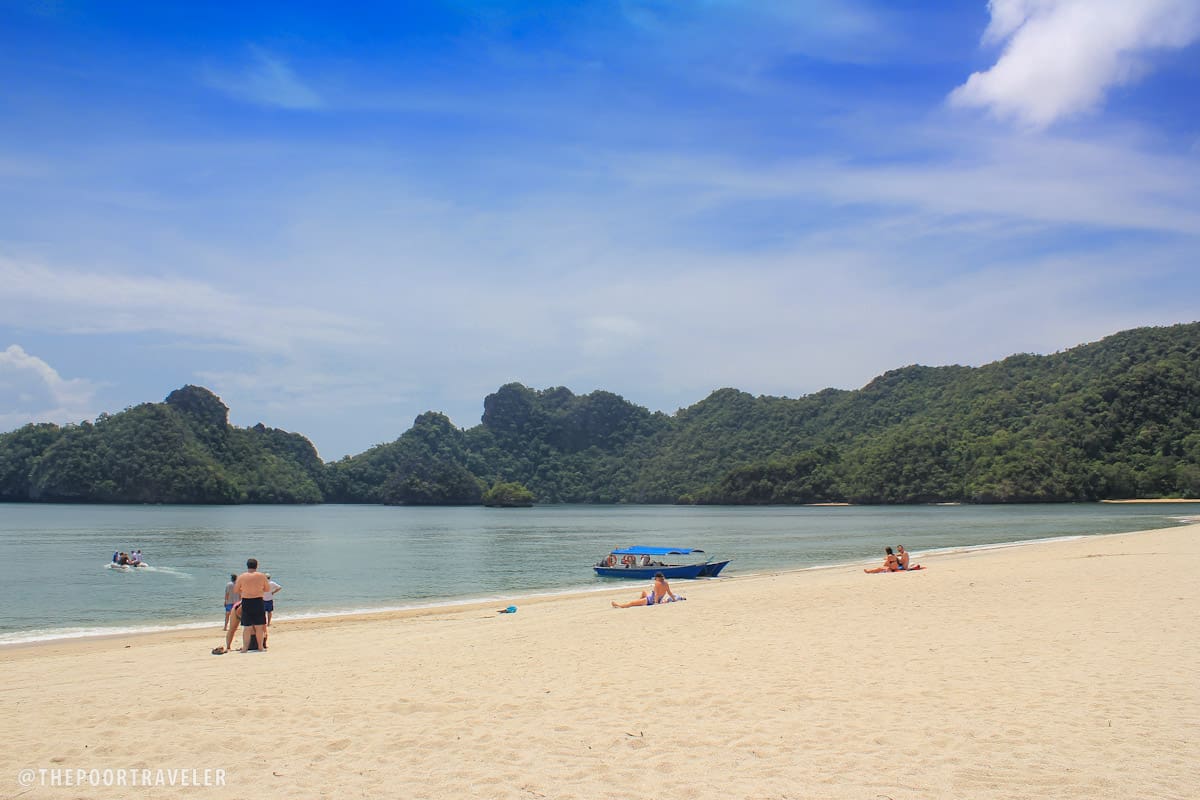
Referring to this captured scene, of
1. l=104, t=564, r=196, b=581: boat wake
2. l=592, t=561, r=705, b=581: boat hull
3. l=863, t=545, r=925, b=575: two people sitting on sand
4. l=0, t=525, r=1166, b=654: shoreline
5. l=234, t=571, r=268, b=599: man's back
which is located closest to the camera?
l=234, t=571, r=268, b=599: man's back

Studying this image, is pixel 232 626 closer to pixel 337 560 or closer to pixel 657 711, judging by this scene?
pixel 657 711

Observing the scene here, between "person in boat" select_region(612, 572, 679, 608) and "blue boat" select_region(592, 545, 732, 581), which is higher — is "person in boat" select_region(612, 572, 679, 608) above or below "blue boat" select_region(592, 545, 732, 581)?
above

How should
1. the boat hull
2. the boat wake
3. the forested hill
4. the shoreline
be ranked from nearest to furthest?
the shoreline
the boat hull
the boat wake
the forested hill

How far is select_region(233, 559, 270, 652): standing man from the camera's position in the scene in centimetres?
1312

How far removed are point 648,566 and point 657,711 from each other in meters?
25.2

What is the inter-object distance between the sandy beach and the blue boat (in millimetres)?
15817

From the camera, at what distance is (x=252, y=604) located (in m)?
13.2

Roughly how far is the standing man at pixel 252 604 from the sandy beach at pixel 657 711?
2.91 ft

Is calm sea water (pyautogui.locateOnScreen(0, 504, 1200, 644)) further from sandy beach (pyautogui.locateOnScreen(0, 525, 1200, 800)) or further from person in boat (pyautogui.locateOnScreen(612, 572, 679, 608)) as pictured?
sandy beach (pyautogui.locateOnScreen(0, 525, 1200, 800))

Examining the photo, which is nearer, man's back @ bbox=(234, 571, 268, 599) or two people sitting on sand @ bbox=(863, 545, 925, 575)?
man's back @ bbox=(234, 571, 268, 599)

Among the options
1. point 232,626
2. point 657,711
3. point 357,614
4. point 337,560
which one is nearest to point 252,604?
point 232,626

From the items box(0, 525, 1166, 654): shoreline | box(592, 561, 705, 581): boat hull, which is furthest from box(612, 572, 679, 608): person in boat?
box(592, 561, 705, 581): boat hull

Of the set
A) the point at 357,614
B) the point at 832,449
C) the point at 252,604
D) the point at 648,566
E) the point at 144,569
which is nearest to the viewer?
the point at 252,604

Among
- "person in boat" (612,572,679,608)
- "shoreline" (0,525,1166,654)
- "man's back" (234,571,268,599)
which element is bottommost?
"shoreline" (0,525,1166,654)
